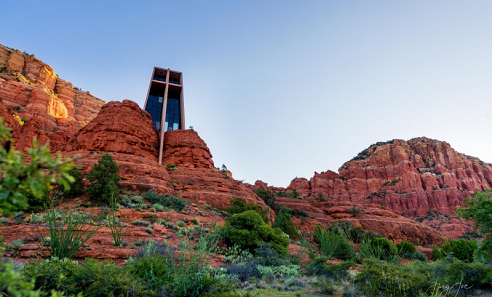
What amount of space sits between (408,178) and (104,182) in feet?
244

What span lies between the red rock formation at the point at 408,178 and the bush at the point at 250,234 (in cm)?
5856

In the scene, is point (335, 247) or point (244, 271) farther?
point (335, 247)

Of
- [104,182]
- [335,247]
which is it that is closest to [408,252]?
[335,247]

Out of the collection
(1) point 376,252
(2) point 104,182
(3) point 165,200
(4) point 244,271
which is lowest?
(1) point 376,252

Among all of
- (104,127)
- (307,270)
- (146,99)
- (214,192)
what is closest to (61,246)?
(307,270)

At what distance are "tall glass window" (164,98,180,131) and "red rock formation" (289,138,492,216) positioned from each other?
42048 mm

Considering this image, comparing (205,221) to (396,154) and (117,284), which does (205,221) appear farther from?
(396,154)

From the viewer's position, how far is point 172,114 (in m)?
44.8

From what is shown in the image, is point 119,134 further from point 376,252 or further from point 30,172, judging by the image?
point 30,172

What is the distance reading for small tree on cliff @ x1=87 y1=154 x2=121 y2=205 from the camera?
17.7m

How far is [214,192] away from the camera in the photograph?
25750mm

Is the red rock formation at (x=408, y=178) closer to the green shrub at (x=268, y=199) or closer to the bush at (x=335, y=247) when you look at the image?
the green shrub at (x=268, y=199)

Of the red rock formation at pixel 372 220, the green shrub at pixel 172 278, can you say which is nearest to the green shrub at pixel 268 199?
the red rock formation at pixel 372 220

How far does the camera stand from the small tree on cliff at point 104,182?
17719 mm
